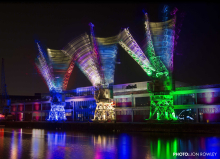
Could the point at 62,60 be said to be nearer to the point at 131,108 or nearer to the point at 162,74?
the point at 131,108

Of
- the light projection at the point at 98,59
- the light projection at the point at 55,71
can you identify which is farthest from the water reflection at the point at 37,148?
the light projection at the point at 55,71

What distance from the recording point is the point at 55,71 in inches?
3204

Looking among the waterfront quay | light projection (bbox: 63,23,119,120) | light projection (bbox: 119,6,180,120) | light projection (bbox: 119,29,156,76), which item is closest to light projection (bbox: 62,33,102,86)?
light projection (bbox: 63,23,119,120)

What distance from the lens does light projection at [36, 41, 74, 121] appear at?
259 feet

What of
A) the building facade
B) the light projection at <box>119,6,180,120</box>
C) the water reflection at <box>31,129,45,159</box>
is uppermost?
the light projection at <box>119,6,180,120</box>

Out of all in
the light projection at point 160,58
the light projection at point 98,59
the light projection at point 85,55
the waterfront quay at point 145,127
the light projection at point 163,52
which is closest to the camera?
the waterfront quay at point 145,127

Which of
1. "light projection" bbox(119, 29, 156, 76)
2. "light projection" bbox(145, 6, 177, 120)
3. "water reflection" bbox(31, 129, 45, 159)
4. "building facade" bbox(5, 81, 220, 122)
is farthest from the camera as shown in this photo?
"building facade" bbox(5, 81, 220, 122)

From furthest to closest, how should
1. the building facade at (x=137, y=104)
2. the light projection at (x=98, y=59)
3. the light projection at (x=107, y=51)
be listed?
1. the light projection at (x=98, y=59)
2. the light projection at (x=107, y=51)
3. the building facade at (x=137, y=104)

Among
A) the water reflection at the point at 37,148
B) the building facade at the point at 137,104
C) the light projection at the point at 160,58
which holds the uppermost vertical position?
the light projection at the point at 160,58

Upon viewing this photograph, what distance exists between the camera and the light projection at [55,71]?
7881 centimetres

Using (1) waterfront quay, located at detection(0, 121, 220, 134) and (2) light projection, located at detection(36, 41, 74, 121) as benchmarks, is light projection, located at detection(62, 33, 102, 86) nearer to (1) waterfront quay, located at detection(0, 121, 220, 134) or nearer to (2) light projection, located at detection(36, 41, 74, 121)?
(2) light projection, located at detection(36, 41, 74, 121)

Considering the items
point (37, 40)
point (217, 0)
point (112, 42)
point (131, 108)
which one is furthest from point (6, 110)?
point (217, 0)

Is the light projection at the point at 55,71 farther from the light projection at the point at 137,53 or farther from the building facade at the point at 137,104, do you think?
the light projection at the point at 137,53

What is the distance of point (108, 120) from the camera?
6744 cm
